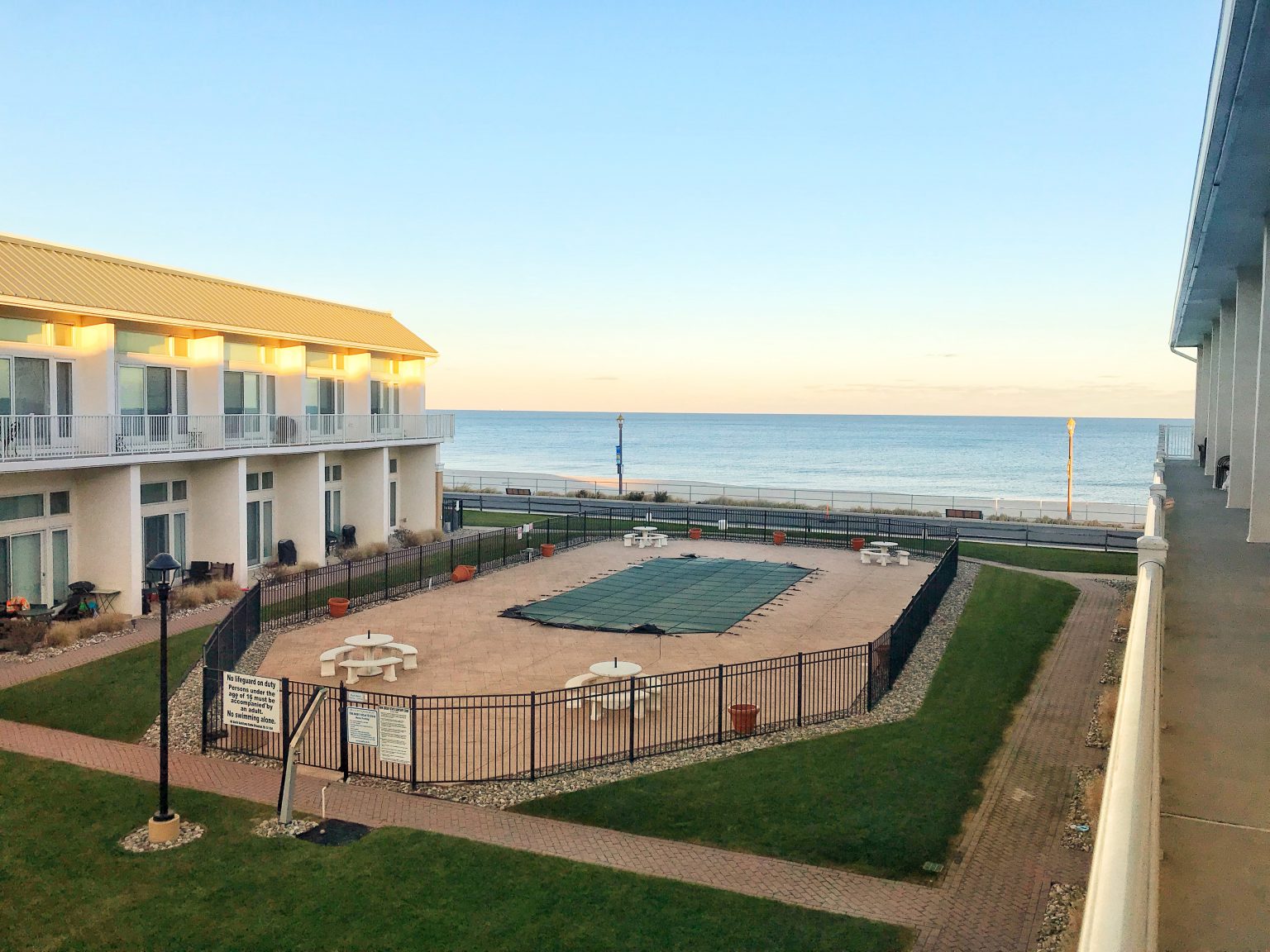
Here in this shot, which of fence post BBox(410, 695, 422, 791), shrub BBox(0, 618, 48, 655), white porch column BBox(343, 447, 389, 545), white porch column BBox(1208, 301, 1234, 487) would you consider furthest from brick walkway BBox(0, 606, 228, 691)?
white porch column BBox(1208, 301, 1234, 487)

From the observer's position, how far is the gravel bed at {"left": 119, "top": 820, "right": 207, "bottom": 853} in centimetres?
1125

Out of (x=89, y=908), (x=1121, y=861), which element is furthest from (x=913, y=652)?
(x=1121, y=861)

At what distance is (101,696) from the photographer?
1692cm

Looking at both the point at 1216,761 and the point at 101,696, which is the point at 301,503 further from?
the point at 1216,761

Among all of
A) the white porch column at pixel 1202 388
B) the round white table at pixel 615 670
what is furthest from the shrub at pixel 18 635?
the white porch column at pixel 1202 388

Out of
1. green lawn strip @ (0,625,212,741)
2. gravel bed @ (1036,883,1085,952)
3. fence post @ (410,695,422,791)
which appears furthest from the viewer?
green lawn strip @ (0,625,212,741)

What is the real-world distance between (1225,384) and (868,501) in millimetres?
42598

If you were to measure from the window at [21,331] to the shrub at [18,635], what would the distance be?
20.0 feet

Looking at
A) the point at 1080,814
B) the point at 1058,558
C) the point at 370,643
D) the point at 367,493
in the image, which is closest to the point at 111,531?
the point at 370,643

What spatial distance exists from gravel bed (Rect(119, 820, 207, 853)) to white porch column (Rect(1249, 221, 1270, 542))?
12.8 m

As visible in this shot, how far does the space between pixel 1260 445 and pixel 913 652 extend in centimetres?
1060

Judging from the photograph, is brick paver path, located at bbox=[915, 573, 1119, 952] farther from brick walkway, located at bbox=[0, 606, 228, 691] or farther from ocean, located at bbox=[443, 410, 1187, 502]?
ocean, located at bbox=[443, 410, 1187, 502]

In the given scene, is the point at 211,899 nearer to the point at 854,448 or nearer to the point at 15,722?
the point at 15,722

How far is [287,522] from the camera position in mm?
31016
